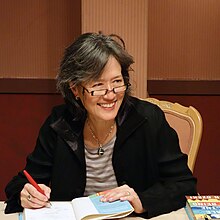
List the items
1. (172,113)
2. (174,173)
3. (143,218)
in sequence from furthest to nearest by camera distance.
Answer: (172,113)
(174,173)
(143,218)

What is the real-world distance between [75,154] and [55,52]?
5.98 ft

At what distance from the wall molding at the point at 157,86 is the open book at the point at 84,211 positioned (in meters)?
2.07

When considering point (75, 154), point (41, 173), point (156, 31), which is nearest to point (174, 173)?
point (75, 154)

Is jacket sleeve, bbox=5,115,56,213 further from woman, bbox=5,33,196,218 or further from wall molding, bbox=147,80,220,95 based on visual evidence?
wall molding, bbox=147,80,220,95

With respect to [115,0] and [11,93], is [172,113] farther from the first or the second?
[11,93]

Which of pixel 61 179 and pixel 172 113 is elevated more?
pixel 172 113

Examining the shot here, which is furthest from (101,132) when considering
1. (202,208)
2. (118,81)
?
(202,208)

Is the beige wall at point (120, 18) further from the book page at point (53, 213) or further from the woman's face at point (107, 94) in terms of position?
the book page at point (53, 213)

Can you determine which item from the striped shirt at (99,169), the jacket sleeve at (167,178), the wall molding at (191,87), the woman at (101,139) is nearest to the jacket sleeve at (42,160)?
the woman at (101,139)

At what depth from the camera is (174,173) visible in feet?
6.18

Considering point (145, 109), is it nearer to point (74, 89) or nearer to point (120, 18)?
point (74, 89)

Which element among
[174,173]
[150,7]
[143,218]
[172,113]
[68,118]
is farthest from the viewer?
[150,7]

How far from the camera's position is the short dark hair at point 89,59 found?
183 centimetres

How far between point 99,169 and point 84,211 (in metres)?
0.42
